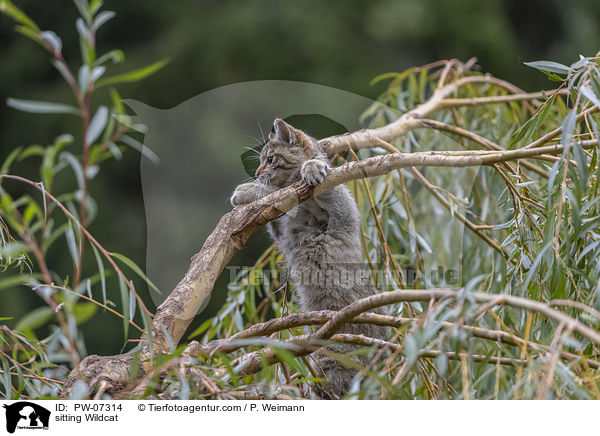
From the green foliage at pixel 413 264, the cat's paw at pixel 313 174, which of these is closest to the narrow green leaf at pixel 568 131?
the green foliage at pixel 413 264

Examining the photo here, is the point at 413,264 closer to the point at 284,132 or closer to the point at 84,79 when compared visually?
the point at 284,132

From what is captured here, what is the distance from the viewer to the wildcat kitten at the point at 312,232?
189 cm

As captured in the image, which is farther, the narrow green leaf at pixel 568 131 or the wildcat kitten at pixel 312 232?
the wildcat kitten at pixel 312 232

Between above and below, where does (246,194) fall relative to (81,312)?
above

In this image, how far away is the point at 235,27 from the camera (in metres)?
4.25

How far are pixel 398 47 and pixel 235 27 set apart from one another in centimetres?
122

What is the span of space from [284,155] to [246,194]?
0.62 ft

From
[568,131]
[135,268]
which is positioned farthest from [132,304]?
[568,131]

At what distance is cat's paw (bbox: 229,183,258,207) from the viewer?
188 centimetres

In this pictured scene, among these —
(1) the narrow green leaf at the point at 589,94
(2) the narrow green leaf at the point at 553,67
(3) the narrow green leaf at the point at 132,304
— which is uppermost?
(2) the narrow green leaf at the point at 553,67

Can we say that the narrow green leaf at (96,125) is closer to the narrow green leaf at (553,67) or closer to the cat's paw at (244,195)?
the narrow green leaf at (553,67)

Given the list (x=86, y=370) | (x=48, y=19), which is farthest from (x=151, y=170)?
(x=48, y=19)

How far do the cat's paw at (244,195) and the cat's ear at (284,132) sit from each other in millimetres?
195
